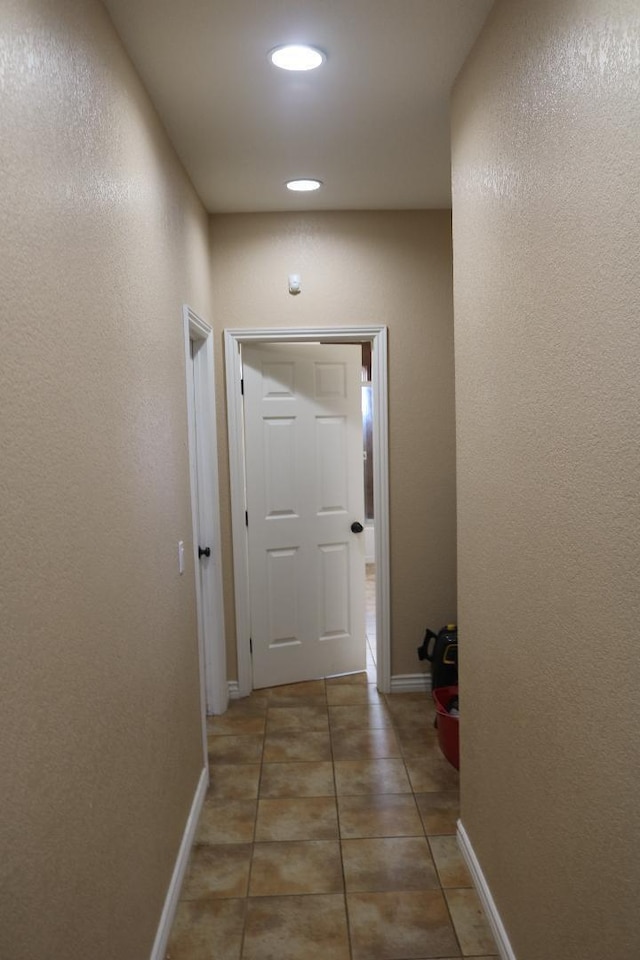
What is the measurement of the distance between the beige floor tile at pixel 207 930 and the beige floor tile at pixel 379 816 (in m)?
0.54

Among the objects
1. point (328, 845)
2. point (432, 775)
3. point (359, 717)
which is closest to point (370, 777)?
point (432, 775)

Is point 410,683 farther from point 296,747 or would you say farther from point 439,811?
point 439,811

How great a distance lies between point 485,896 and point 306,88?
2.59 metres

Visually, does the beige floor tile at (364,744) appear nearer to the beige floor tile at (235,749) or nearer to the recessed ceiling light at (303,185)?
the beige floor tile at (235,749)

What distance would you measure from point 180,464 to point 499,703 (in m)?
1.36

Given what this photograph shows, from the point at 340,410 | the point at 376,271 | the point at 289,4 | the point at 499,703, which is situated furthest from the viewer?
the point at 340,410

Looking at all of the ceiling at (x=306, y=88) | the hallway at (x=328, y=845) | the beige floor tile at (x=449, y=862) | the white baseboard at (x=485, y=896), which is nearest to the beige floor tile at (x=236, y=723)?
the hallway at (x=328, y=845)

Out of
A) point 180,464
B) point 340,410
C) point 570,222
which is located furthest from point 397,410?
point 570,222

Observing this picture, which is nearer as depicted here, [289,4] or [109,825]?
[109,825]

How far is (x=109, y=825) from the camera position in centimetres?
156

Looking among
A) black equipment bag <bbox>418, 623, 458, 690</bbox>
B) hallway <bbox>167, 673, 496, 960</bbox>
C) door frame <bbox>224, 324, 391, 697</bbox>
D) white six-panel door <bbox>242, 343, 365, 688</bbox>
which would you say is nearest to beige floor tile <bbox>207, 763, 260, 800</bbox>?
hallway <bbox>167, 673, 496, 960</bbox>

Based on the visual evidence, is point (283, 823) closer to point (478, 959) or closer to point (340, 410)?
point (478, 959)

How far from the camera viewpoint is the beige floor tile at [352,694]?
150 inches

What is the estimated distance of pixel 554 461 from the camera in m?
1.47
